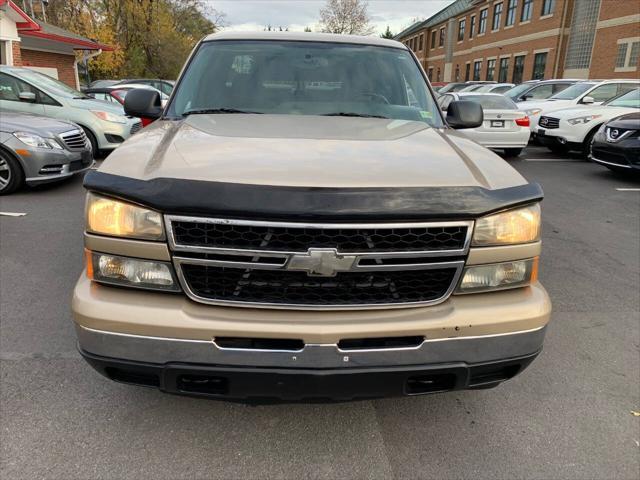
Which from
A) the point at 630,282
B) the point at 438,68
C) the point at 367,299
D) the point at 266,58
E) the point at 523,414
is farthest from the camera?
the point at 438,68

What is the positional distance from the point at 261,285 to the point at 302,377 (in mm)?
374

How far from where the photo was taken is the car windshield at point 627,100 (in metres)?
10.8

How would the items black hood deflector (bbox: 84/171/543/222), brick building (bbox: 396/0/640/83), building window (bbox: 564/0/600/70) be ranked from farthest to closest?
building window (bbox: 564/0/600/70)
brick building (bbox: 396/0/640/83)
black hood deflector (bbox: 84/171/543/222)

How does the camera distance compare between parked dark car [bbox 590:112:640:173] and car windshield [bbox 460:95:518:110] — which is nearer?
parked dark car [bbox 590:112:640:173]

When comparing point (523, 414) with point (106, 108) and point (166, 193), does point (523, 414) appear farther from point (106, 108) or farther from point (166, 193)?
point (106, 108)

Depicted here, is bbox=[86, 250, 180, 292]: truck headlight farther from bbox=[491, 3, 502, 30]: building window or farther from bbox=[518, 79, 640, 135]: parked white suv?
bbox=[491, 3, 502, 30]: building window

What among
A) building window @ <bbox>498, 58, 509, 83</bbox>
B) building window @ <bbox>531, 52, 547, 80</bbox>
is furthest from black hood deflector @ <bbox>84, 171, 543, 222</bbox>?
building window @ <bbox>498, 58, 509, 83</bbox>

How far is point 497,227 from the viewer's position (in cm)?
197

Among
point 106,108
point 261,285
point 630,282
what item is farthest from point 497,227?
point 106,108

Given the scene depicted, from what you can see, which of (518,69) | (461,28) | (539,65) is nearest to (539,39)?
(539,65)

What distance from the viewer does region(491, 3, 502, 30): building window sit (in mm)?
38812

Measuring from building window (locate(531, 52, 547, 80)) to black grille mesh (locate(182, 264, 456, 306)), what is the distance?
35672mm

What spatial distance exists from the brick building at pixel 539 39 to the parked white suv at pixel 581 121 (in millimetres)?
17037

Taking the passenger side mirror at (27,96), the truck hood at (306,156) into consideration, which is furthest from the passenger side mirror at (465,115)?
the passenger side mirror at (27,96)
